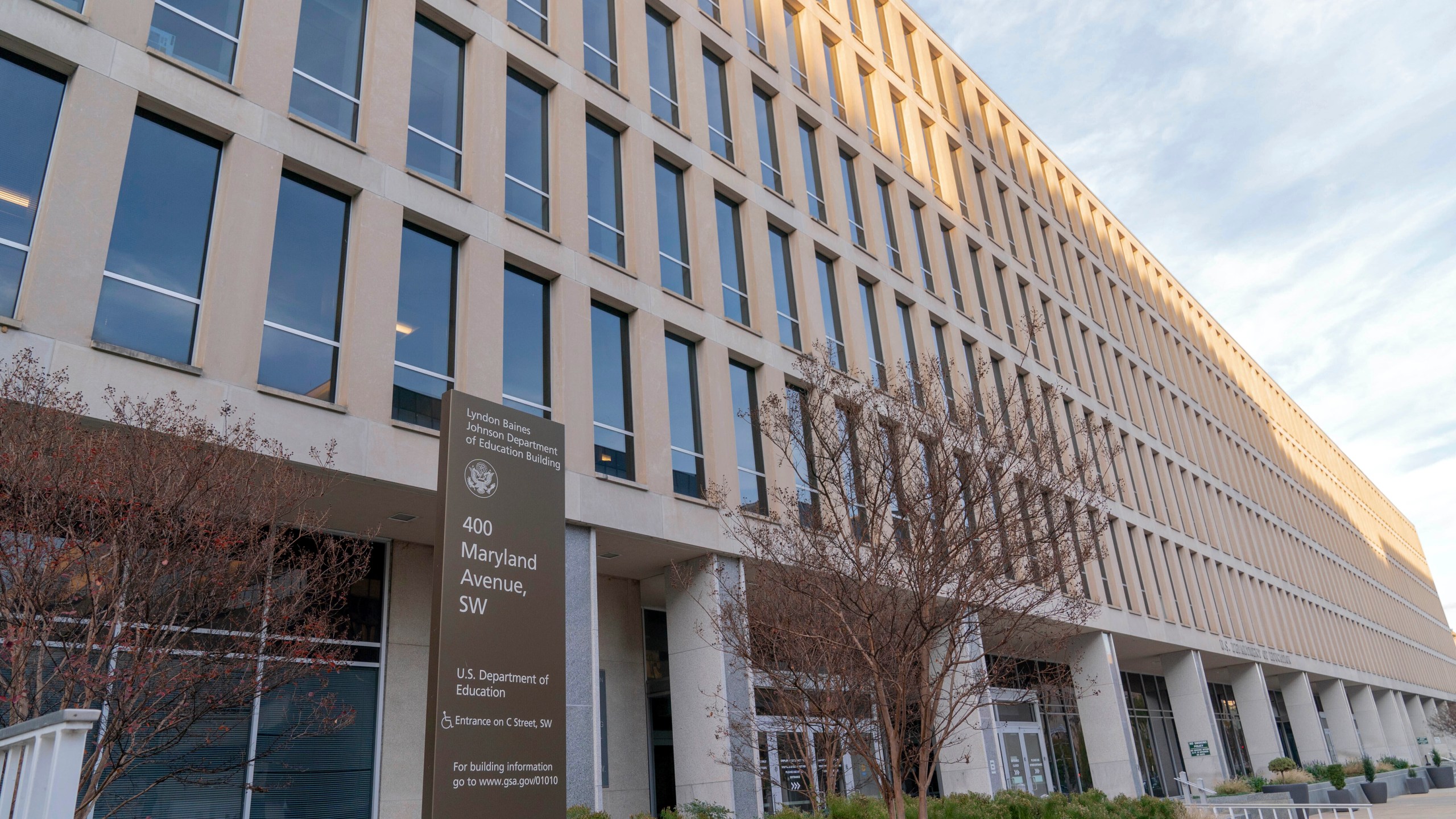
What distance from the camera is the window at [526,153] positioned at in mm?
17531

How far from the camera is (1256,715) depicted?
133 ft

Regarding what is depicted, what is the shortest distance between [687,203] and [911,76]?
15.2 m

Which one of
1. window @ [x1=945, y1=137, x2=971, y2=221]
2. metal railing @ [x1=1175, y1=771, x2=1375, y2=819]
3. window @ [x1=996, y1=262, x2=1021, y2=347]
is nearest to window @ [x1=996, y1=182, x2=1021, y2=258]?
window @ [x1=996, y1=262, x2=1021, y2=347]

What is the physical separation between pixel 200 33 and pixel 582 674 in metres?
10.9

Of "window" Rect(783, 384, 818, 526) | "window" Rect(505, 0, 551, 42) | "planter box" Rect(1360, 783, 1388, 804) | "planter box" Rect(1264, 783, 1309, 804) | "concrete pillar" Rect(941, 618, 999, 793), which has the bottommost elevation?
"planter box" Rect(1360, 783, 1388, 804)

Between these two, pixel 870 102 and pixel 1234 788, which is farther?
pixel 1234 788

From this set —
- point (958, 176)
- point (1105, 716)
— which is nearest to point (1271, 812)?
point (1105, 716)

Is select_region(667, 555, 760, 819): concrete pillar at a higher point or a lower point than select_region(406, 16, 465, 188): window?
lower

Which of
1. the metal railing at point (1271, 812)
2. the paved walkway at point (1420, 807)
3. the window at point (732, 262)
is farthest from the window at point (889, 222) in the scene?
the paved walkway at point (1420, 807)

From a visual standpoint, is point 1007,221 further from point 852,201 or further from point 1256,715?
point 1256,715

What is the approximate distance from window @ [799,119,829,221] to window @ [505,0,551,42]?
7842 millimetres

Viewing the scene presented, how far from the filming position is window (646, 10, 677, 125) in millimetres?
21266

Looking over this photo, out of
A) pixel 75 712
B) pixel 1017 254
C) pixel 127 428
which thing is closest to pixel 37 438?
pixel 127 428

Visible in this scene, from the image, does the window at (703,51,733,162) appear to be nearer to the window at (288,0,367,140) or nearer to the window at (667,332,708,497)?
the window at (667,332,708,497)
